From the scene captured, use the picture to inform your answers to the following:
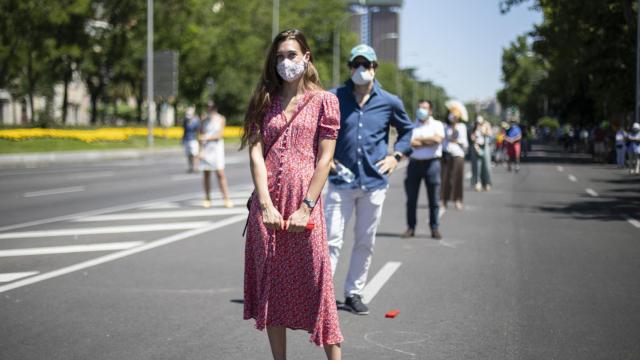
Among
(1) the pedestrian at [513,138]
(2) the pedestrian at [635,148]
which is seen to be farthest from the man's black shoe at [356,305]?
(2) the pedestrian at [635,148]

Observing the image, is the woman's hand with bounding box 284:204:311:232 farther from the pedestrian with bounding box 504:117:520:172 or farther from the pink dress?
the pedestrian with bounding box 504:117:520:172

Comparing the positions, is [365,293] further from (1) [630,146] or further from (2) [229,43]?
(2) [229,43]

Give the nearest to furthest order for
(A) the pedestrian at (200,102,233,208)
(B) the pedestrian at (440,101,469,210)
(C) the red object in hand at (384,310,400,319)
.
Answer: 1. (C) the red object in hand at (384,310,400,319)
2. (A) the pedestrian at (200,102,233,208)
3. (B) the pedestrian at (440,101,469,210)

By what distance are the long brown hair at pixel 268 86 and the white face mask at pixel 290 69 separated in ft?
0.14

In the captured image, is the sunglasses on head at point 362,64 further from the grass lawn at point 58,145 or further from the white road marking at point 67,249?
the grass lawn at point 58,145

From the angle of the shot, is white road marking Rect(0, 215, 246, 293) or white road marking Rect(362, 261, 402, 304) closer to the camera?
white road marking Rect(362, 261, 402, 304)

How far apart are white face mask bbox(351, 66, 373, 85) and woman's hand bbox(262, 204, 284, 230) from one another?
237 centimetres

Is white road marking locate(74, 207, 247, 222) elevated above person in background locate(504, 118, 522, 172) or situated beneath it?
situated beneath

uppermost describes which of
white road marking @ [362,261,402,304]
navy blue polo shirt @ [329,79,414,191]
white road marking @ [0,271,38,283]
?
navy blue polo shirt @ [329,79,414,191]

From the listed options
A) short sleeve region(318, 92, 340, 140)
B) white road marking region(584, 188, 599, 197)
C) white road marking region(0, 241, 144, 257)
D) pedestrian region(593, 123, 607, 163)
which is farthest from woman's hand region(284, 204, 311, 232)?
pedestrian region(593, 123, 607, 163)

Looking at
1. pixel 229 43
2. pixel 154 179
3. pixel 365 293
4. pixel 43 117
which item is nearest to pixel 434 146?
pixel 365 293

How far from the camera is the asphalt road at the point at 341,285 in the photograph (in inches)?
206

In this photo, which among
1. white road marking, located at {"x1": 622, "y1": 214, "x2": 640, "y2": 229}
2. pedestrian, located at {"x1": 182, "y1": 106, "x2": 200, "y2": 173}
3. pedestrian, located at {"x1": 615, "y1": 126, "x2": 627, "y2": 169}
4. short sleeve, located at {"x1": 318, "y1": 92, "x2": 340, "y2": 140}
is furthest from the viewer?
pedestrian, located at {"x1": 615, "y1": 126, "x2": 627, "y2": 169}

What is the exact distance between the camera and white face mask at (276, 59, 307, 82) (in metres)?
4.05
